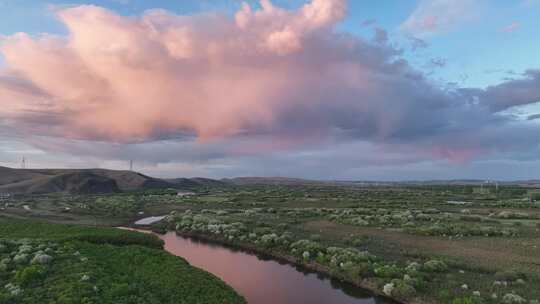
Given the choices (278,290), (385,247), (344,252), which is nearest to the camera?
(278,290)

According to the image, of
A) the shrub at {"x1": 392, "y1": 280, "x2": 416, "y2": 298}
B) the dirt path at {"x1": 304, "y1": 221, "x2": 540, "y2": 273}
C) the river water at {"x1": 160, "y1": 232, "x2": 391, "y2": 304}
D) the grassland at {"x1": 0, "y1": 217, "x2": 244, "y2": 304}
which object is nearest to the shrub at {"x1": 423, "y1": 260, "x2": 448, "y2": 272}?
the dirt path at {"x1": 304, "y1": 221, "x2": 540, "y2": 273}

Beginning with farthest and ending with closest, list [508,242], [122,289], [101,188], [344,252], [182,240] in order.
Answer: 1. [101,188]
2. [182,240]
3. [508,242]
4. [344,252]
5. [122,289]

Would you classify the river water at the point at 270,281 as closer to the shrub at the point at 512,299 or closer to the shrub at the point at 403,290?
the shrub at the point at 403,290

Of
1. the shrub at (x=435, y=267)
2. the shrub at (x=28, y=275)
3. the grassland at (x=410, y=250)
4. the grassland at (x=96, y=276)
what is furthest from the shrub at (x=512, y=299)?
the shrub at (x=28, y=275)

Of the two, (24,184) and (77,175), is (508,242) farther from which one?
(24,184)

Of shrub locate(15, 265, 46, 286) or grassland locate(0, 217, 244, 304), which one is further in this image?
shrub locate(15, 265, 46, 286)

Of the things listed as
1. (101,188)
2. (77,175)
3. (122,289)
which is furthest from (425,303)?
(77,175)

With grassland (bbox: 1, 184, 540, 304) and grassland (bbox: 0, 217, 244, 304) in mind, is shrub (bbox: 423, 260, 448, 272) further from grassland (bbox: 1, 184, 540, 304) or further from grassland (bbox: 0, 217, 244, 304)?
grassland (bbox: 0, 217, 244, 304)
